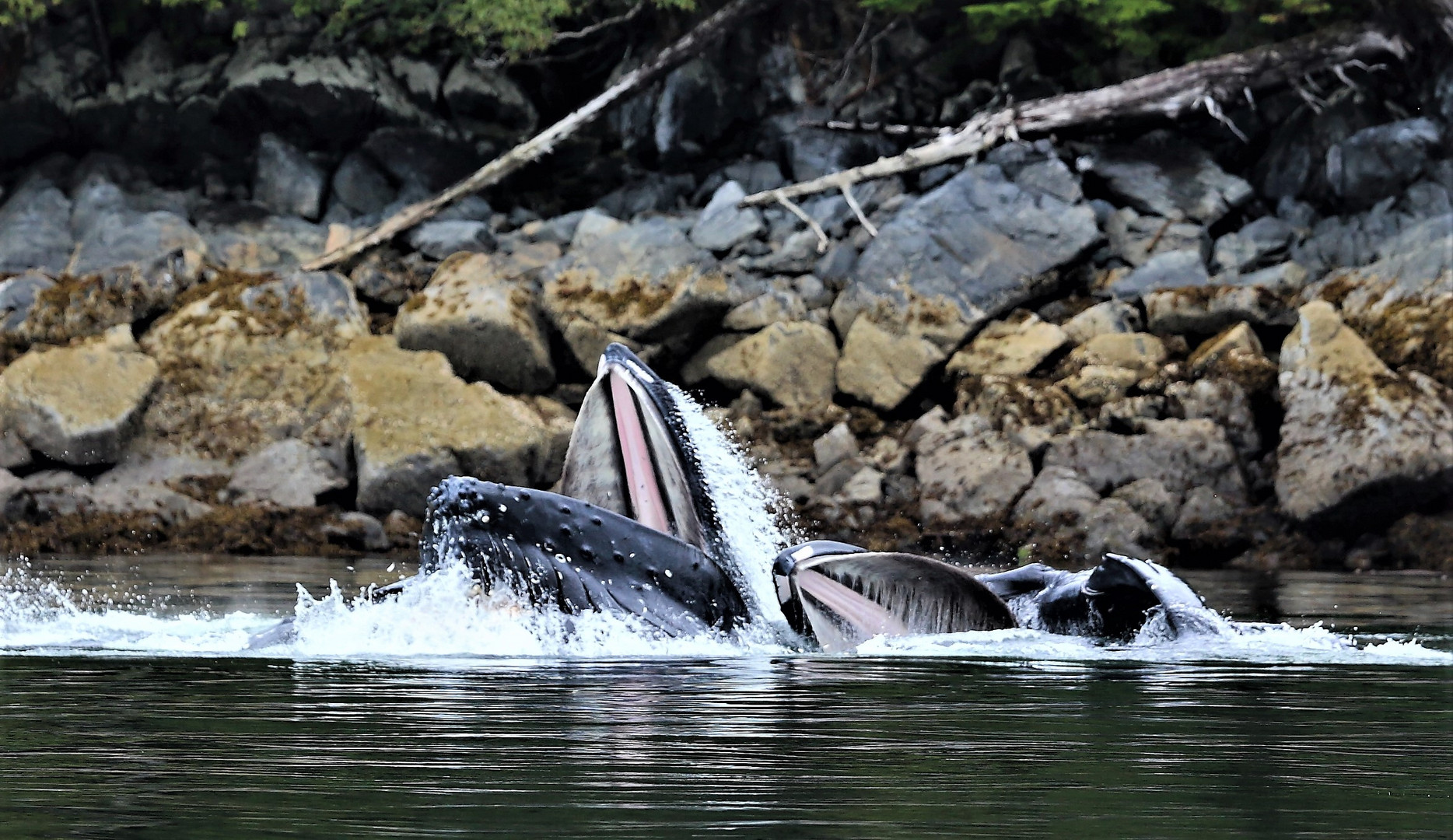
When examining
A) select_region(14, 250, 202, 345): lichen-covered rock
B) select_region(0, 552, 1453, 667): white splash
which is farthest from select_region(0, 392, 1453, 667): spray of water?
select_region(14, 250, 202, 345): lichen-covered rock

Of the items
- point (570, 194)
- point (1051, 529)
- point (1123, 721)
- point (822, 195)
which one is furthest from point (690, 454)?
point (570, 194)

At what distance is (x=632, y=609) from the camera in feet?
29.0

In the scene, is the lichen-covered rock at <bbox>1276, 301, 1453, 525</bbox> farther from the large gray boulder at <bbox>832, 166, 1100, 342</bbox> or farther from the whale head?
the whale head

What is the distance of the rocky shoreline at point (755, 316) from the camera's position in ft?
68.8

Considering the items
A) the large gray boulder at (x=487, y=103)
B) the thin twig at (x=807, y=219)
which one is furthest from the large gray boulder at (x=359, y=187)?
the thin twig at (x=807, y=219)

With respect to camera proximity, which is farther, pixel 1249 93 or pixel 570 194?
pixel 570 194

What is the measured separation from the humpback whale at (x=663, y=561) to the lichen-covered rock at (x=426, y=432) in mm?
12188

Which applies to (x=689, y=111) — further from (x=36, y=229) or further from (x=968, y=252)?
(x=36, y=229)

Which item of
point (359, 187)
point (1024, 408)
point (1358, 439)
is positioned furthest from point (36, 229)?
point (1358, 439)

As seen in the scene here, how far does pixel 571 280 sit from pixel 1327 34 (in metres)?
11.4

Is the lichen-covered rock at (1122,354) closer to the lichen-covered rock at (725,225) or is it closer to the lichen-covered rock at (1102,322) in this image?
the lichen-covered rock at (1102,322)

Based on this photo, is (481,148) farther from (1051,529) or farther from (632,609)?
(632,609)

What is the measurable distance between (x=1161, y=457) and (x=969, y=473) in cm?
217

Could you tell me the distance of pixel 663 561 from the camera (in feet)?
28.8
